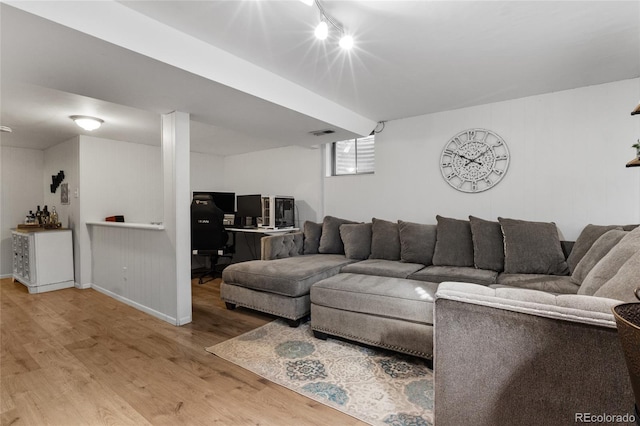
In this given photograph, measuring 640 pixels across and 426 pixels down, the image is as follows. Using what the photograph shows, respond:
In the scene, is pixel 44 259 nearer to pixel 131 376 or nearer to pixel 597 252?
pixel 131 376

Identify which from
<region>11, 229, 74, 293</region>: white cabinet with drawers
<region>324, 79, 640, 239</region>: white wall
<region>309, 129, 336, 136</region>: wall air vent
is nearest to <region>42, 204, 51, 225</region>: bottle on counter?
Answer: <region>11, 229, 74, 293</region>: white cabinet with drawers

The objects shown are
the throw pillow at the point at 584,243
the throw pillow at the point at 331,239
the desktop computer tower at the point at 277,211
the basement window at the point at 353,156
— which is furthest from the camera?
the desktop computer tower at the point at 277,211

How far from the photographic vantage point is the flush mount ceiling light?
11.7 ft

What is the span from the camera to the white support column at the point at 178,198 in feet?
9.28

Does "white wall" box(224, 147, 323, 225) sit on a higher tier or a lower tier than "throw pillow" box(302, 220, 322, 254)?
higher

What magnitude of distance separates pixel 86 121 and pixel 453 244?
4375 millimetres

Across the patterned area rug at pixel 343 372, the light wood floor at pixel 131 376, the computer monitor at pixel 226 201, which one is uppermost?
the computer monitor at pixel 226 201

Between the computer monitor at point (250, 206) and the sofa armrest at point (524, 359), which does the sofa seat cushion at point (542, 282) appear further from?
the computer monitor at point (250, 206)

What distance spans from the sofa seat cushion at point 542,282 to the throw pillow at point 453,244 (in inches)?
15.9

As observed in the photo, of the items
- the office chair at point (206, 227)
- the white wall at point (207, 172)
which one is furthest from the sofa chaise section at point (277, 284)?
the white wall at point (207, 172)

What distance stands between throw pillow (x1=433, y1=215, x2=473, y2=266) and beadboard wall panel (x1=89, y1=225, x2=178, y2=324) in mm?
2635

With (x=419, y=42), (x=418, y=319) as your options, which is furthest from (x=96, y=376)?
(x=419, y=42)

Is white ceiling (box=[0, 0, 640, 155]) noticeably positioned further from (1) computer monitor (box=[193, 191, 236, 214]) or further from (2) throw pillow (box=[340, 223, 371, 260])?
(1) computer monitor (box=[193, 191, 236, 214])

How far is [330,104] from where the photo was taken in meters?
3.29
